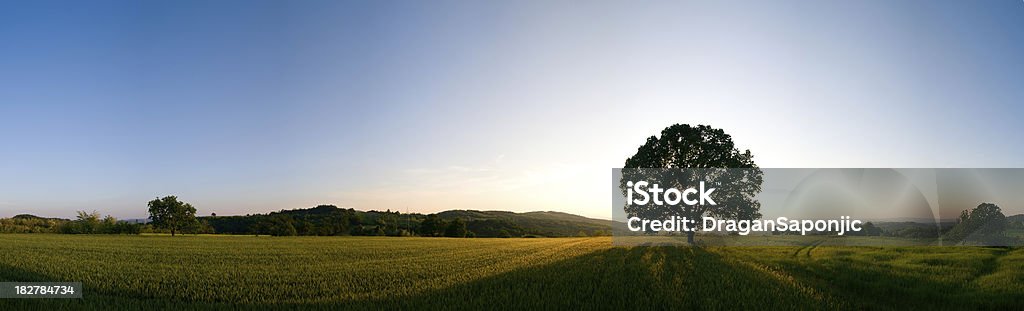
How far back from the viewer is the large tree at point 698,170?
36812 millimetres

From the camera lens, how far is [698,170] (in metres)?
37.9

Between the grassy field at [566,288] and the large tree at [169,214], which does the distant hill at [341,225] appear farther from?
the grassy field at [566,288]

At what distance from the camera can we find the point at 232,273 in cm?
1466

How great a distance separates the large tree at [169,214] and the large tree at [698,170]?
281ft

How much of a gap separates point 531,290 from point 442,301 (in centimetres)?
221

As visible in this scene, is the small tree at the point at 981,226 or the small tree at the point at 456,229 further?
the small tree at the point at 456,229

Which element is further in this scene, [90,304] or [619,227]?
[619,227]

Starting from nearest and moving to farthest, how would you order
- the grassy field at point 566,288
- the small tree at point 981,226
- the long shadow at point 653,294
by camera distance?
the long shadow at point 653,294 < the grassy field at point 566,288 < the small tree at point 981,226

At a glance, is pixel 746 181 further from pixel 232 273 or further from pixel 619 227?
pixel 232 273

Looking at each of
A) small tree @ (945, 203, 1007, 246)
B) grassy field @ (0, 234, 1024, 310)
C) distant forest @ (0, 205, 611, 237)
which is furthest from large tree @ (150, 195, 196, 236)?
small tree @ (945, 203, 1007, 246)

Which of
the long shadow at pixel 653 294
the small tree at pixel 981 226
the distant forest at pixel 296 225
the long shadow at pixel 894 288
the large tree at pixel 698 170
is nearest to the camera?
the long shadow at pixel 653 294

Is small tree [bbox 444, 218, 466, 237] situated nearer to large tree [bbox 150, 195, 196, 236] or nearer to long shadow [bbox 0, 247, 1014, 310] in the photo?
large tree [bbox 150, 195, 196, 236]

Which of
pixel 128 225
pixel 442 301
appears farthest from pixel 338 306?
pixel 128 225

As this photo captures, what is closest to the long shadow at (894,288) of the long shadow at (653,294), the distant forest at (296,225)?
the long shadow at (653,294)
